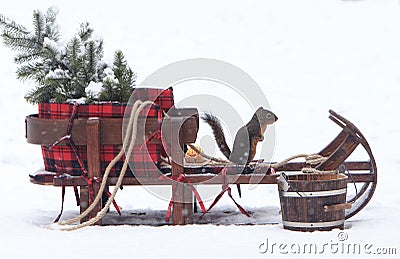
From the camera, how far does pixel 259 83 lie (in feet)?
32.0

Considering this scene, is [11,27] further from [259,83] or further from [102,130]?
[259,83]

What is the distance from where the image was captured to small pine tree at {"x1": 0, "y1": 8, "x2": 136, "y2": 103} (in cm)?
439

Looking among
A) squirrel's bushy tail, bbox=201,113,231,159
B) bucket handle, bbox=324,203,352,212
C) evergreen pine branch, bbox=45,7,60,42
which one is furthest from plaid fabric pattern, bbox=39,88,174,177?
bucket handle, bbox=324,203,352,212

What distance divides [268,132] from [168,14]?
772 cm

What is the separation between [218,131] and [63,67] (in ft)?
3.89

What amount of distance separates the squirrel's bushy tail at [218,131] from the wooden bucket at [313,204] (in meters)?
0.65

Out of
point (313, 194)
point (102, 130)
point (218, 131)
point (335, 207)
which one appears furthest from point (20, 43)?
point (335, 207)

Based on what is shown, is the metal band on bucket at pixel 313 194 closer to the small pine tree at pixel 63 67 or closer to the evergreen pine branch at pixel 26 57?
the small pine tree at pixel 63 67

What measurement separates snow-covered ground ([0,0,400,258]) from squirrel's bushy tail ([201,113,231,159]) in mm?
572

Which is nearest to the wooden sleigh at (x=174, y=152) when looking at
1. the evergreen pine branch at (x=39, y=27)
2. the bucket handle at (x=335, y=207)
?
the bucket handle at (x=335, y=207)

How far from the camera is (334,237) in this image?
3680mm

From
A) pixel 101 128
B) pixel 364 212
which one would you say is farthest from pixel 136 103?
pixel 364 212

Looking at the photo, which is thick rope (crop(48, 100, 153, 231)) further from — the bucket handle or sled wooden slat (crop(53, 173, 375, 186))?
the bucket handle

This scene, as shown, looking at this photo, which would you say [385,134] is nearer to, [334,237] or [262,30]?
[262,30]
